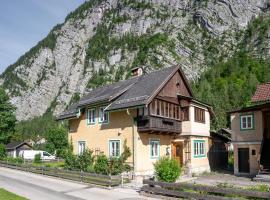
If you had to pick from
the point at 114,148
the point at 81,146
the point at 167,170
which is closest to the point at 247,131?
the point at 114,148

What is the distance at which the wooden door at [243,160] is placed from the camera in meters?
33.4

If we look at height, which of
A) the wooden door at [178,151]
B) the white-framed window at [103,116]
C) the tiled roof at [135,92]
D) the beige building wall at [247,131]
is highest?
the tiled roof at [135,92]

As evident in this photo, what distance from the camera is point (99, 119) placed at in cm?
3500

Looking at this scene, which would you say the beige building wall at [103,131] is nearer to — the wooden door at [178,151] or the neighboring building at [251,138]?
the wooden door at [178,151]

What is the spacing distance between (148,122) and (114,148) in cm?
471

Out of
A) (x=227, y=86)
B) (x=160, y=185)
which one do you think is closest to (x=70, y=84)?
(x=227, y=86)

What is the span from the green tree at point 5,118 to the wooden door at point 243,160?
51.1 meters

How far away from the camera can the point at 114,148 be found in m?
32.9

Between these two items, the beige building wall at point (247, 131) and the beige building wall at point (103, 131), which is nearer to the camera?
the beige building wall at point (103, 131)

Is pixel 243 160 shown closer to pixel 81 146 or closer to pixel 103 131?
pixel 103 131

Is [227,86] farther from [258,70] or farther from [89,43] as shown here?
[89,43]

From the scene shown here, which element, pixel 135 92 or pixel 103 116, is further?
pixel 103 116

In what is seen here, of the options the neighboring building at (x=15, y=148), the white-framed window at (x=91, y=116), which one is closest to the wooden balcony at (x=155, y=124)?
the white-framed window at (x=91, y=116)

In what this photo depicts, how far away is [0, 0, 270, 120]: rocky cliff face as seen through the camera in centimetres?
14325
